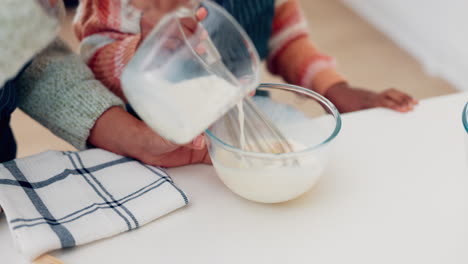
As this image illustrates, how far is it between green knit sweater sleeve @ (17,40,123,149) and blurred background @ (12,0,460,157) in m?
0.91

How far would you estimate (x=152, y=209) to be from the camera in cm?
58

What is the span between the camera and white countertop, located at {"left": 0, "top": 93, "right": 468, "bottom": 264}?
0.54 meters

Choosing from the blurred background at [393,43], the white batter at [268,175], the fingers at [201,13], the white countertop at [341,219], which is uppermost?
the fingers at [201,13]

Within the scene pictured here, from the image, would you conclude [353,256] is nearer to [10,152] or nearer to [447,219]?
[447,219]

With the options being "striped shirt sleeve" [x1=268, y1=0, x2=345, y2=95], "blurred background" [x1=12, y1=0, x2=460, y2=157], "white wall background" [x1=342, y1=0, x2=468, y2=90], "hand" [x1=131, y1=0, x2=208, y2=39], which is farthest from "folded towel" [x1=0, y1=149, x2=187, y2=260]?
"white wall background" [x1=342, y1=0, x2=468, y2=90]

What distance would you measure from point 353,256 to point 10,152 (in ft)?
1.77

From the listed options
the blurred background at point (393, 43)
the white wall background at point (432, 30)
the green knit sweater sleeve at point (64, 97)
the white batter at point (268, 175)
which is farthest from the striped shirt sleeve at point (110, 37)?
the white wall background at point (432, 30)

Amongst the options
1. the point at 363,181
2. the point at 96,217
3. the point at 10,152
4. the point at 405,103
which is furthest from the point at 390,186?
the point at 10,152

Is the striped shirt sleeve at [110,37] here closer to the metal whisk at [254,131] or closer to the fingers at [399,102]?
the metal whisk at [254,131]

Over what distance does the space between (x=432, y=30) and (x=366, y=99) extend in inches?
46.8

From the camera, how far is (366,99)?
34.2 inches

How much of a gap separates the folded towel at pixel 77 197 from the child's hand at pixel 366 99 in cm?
33

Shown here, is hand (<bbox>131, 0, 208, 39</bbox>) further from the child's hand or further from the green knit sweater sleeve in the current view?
the child's hand

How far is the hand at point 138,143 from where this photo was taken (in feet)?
2.11
